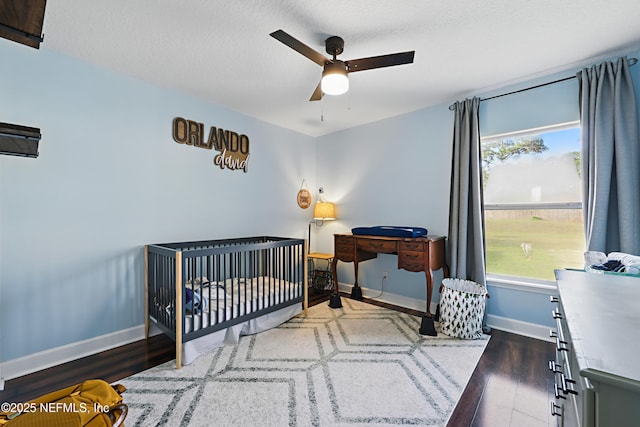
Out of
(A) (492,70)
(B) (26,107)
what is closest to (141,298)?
(B) (26,107)

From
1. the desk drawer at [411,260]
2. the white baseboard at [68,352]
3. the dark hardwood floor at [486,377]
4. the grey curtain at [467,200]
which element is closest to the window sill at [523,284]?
the grey curtain at [467,200]

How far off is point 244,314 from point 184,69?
7.11 feet

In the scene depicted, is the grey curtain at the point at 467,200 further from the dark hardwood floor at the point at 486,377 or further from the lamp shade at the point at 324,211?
the lamp shade at the point at 324,211

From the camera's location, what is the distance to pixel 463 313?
2537mm

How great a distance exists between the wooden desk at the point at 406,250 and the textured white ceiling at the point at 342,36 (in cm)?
152

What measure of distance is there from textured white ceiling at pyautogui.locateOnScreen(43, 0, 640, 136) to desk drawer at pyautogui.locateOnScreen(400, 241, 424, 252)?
1525mm

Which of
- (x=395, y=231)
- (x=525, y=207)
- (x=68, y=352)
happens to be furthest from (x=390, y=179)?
(x=68, y=352)

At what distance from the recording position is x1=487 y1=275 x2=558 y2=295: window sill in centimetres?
254

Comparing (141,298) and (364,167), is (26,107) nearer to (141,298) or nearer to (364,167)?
(141,298)

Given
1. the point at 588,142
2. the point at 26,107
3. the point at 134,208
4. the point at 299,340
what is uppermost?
the point at 26,107

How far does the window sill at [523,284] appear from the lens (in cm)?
254

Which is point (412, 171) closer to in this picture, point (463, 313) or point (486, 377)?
point (463, 313)

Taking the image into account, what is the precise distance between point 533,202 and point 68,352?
4142 mm

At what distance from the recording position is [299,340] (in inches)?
99.0
